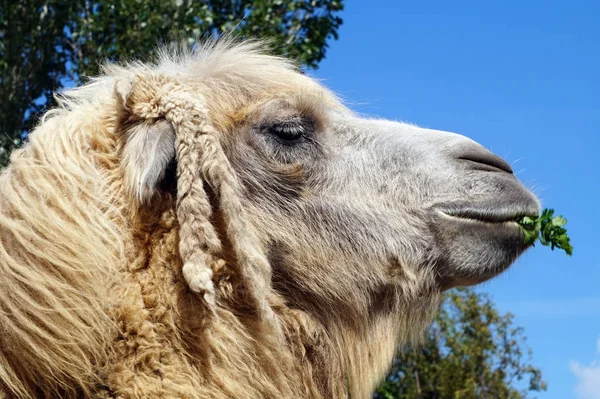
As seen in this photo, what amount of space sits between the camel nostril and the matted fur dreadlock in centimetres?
102

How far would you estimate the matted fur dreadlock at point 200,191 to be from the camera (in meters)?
3.04

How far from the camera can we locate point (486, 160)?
356 cm

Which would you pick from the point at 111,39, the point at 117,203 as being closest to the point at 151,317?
the point at 117,203

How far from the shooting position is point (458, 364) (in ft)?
80.1

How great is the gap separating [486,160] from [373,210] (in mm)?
561

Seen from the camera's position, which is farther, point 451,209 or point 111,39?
point 111,39

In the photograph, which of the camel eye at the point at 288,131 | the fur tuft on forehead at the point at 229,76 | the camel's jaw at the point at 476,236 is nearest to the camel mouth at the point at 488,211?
the camel's jaw at the point at 476,236

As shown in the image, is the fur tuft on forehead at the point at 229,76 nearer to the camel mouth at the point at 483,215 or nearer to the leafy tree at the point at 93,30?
the camel mouth at the point at 483,215

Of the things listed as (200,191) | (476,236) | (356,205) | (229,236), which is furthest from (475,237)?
(200,191)

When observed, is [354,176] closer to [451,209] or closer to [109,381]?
[451,209]

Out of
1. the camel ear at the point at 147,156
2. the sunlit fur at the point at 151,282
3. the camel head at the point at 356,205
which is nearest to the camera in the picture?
the sunlit fur at the point at 151,282

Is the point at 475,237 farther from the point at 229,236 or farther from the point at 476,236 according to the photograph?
the point at 229,236

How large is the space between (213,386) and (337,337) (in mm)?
672

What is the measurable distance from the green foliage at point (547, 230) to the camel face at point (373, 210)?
Result: 0.18ft
